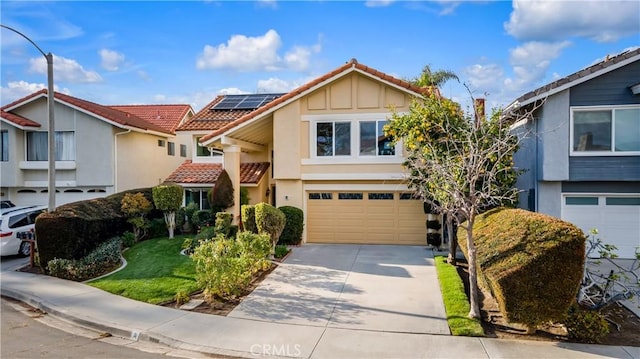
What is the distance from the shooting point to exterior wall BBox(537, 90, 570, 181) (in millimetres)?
13906

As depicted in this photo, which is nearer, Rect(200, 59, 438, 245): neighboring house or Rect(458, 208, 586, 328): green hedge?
Rect(458, 208, 586, 328): green hedge

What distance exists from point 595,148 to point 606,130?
68cm

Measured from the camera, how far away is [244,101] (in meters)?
23.8

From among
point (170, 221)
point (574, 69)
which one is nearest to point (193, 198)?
point (170, 221)

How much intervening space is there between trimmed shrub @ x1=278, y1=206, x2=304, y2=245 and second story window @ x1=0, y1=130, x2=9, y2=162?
1434 centimetres

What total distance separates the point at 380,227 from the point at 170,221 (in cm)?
846

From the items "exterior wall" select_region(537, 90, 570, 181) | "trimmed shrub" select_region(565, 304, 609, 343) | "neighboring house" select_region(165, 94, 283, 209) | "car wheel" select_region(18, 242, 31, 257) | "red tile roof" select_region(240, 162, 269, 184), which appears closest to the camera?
"trimmed shrub" select_region(565, 304, 609, 343)

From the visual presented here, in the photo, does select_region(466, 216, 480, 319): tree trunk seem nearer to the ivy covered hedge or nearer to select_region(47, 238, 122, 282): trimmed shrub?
select_region(47, 238, 122, 282): trimmed shrub

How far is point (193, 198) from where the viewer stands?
1966 cm

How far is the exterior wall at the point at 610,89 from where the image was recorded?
537 inches

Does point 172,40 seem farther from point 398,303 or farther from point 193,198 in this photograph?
point 398,303

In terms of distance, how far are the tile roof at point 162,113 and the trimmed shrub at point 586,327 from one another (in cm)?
2243

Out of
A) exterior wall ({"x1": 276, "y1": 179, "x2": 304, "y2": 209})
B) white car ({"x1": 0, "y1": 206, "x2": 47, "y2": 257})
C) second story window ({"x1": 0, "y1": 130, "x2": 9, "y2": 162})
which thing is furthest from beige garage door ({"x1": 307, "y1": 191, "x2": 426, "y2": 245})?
second story window ({"x1": 0, "y1": 130, "x2": 9, "y2": 162})

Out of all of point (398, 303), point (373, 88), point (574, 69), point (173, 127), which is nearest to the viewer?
point (398, 303)
